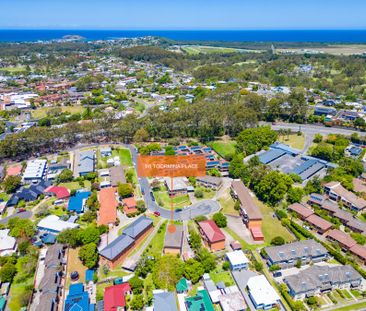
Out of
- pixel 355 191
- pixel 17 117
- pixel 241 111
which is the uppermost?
pixel 241 111

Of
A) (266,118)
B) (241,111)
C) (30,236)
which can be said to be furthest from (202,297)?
(266,118)

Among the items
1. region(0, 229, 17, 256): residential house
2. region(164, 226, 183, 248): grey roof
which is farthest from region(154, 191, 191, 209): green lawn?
region(0, 229, 17, 256): residential house

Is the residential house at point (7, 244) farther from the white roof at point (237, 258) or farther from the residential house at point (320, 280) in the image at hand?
the residential house at point (320, 280)

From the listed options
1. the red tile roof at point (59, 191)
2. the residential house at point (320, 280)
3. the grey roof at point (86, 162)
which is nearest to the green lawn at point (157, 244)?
the residential house at point (320, 280)

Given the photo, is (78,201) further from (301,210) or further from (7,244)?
(301,210)

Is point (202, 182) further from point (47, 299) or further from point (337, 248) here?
point (47, 299)
